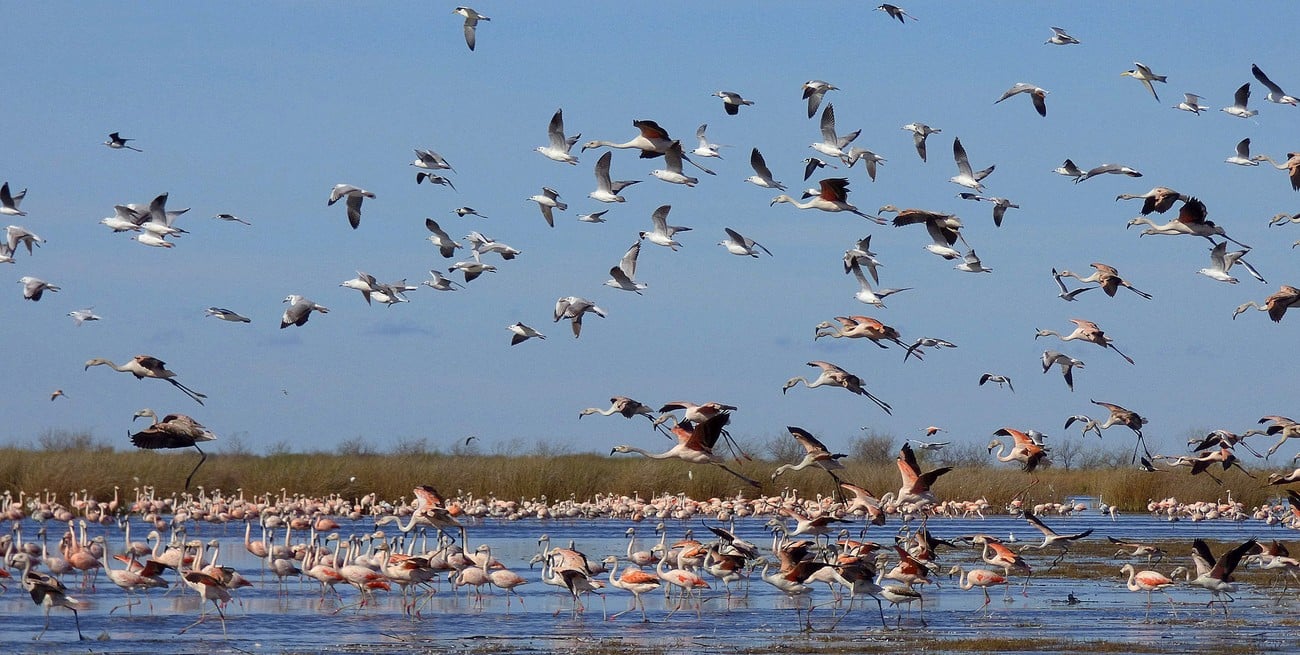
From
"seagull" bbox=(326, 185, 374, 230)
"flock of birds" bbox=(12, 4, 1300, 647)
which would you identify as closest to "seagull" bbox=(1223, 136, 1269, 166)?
"flock of birds" bbox=(12, 4, 1300, 647)

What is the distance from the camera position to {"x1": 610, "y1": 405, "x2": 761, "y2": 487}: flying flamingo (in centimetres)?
1804

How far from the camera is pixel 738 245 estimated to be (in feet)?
78.8

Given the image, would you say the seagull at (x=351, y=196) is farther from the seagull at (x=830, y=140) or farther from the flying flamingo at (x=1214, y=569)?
the flying flamingo at (x=1214, y=569)

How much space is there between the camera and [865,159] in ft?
81.8

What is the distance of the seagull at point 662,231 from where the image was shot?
79.4 feet

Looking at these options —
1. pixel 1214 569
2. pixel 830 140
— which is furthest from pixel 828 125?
pixel 1214 569

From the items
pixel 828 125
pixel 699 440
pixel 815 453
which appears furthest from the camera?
pixel 828 125

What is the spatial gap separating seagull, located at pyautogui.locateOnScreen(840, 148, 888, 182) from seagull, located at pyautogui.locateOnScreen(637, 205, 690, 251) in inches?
99.6

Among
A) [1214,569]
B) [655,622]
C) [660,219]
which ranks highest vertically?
[660,219]

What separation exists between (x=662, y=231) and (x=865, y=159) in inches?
129

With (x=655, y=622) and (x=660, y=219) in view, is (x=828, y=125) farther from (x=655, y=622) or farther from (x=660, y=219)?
(x=655, y=622)

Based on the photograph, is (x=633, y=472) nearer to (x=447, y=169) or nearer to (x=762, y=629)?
(x=447, y=169)

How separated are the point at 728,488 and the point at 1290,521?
49.4 feet

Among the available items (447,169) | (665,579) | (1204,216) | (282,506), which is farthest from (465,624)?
(282,506)
